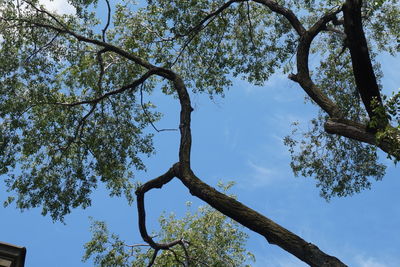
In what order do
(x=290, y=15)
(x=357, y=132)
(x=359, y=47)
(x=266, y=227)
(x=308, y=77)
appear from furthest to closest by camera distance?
(x=290, y=15)
(x=308, y=77)
(x=357, y=132)
(x=359, y=47)
(x=266, y=227)

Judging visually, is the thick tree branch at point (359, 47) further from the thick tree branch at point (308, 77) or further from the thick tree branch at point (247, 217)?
→ the thick tree branch at point (247, 217)

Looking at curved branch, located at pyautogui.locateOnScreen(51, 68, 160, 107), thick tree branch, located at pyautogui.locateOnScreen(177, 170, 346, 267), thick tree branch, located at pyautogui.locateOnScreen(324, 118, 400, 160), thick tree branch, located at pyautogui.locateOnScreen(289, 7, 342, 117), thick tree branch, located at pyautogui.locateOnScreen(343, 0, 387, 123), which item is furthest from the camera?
curved branch, located at pyautogui.locateOnScreen(51, 68, 160, 107)

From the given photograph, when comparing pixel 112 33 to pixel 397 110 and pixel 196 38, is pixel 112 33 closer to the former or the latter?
pixel 196 38

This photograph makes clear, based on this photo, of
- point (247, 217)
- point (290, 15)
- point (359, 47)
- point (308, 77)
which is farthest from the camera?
point (290, 15)

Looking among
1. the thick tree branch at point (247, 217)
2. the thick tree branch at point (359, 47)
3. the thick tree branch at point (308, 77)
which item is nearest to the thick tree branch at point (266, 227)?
the thick tree branch at point (247, 217)

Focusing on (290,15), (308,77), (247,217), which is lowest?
(247,217)

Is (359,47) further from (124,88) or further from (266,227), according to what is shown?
(124,88)

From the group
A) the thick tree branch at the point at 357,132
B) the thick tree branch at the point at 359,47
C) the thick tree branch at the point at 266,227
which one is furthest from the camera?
the thick tree branch at the point at 359,47

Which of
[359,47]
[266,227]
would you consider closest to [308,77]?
[359,47]

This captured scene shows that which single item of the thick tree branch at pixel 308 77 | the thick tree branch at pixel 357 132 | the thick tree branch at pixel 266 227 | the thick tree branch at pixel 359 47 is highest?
the thick tree branch at pixel 308 77

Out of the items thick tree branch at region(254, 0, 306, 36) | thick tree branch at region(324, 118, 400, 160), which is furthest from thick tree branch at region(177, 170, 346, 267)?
thick tree branch at region(254, 0, 306, 36)

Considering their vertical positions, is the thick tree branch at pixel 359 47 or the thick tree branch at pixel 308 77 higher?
the thick tree branch at pixel 308 77

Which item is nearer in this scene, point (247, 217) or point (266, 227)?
point (266, 227)

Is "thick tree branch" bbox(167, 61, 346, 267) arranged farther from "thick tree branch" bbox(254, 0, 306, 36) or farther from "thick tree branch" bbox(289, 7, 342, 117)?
"thick tree branch" bbox(254, 0, 306, 36)
